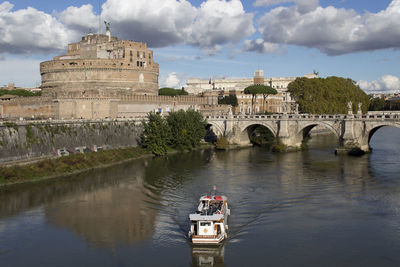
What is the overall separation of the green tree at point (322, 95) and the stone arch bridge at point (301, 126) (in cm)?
1158

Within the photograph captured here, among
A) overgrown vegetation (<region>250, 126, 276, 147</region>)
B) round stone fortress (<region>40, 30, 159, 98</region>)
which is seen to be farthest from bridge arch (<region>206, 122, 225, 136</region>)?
round stone fortress (<region>40, 30, 159, 98</region>)

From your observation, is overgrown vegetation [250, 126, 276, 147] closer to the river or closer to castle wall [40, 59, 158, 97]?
the river

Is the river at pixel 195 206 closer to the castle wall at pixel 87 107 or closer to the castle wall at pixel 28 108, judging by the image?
the castle wall at pixel 87 107

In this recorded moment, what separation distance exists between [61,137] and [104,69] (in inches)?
1102

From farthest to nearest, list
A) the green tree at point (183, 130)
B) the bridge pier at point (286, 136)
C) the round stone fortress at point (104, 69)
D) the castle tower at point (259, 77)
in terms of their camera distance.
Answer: the castle tower at point (259, 77)
the round stone fortress at point (104, 69)
the bridge pier at point (286, 136)
the green tree at point (183, 130)

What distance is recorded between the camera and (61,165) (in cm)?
3719

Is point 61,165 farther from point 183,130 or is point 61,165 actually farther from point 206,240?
point 206,240

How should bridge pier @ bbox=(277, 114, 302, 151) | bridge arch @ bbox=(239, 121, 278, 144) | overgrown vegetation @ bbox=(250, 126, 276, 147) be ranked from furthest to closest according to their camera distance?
overgrown vegetation @ bbox=(250, 126, 276, 147), bridge arch @ bbox=(239, 121, 278, 144), bridge pier @ bbox=(277, 114, 302, 151)

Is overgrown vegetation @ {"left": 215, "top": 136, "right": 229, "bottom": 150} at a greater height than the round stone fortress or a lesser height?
lesser

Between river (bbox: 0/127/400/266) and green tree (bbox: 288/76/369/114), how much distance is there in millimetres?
27669

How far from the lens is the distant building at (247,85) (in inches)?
3887

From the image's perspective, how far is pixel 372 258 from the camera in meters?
19.6

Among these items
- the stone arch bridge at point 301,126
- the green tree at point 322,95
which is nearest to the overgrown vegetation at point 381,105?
the green tree at point 322,95

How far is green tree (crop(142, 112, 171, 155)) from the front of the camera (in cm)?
4934
